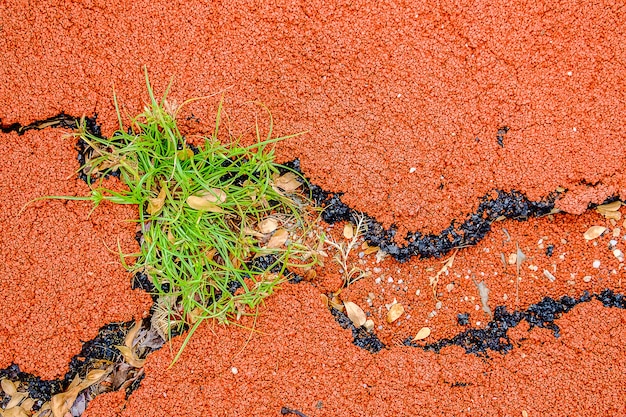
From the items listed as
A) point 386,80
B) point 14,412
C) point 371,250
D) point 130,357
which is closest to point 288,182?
point 371,250

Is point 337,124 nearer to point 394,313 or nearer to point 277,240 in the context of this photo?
point 277,240

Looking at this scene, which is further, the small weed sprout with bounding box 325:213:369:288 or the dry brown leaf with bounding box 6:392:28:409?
the small weed sprout with bounding box 325:213:369:288

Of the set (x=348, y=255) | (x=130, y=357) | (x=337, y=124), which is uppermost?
(x=337, y=124)

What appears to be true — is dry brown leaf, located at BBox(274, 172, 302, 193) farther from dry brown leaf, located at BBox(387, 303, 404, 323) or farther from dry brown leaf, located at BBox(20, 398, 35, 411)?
dry brown leaf, located at BBox(20, 398, 35, 411)

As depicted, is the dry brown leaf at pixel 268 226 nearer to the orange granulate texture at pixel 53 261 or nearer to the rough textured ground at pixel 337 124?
the rough textured ground at pixel 337 124

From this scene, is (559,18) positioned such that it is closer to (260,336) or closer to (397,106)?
(397,106)

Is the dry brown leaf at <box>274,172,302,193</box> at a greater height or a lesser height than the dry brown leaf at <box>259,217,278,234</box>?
greater

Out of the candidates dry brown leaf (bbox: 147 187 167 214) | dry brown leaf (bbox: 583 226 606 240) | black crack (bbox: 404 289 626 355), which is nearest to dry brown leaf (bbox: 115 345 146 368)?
dry brown leaf (bbox: 147 187 167 214)

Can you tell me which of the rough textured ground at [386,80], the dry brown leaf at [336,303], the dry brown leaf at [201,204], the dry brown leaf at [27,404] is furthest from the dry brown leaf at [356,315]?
the dry brown leaf at [27,404]
